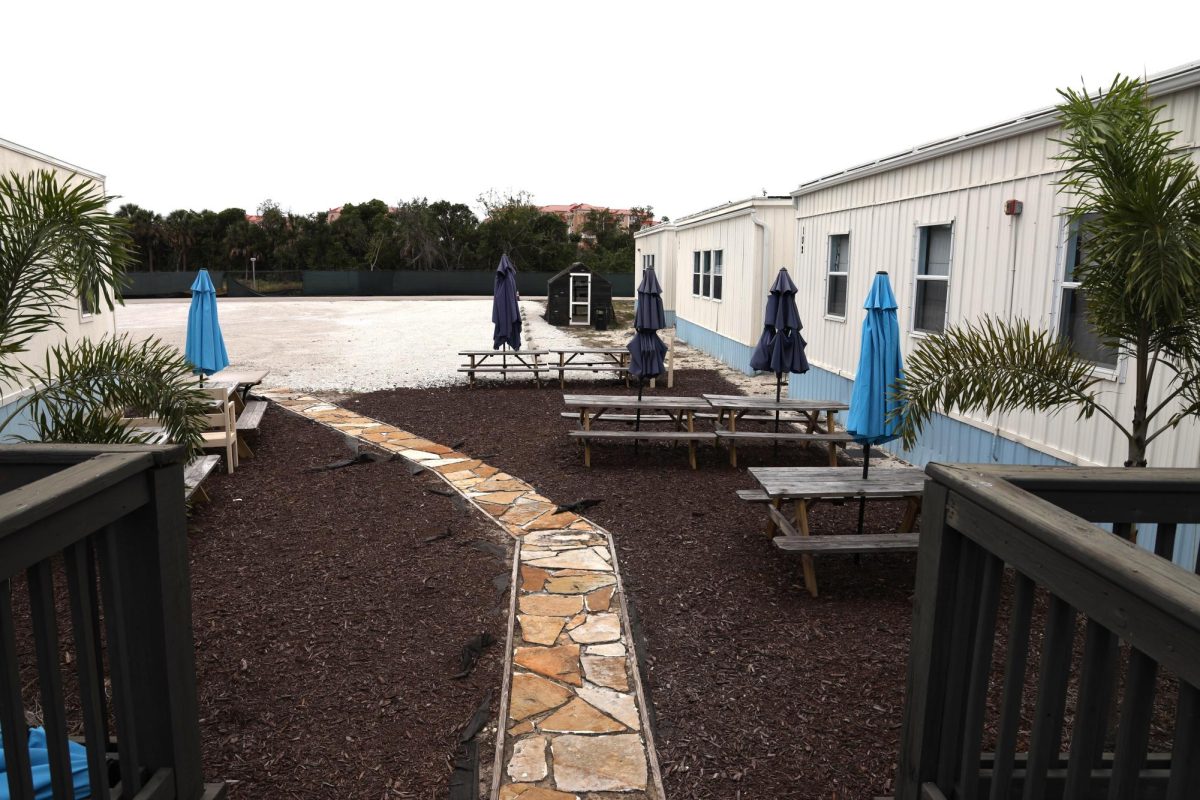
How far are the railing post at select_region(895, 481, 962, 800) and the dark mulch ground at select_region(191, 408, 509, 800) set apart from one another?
1.89m

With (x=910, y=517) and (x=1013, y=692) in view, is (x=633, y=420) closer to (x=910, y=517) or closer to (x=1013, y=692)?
(x=910, y=517)

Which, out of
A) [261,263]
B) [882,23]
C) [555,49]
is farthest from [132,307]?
[882,23]

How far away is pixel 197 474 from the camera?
22.2 ft

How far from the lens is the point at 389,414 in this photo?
11578mm

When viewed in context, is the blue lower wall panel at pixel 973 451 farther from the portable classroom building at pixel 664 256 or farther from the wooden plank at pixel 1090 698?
the portable classroom building at pixel 664 256

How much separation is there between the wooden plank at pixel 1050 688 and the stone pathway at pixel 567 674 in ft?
5.79

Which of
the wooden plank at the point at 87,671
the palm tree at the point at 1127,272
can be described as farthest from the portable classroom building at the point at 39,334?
the palm tree at the point at 1127,272

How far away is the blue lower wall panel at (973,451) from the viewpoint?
5.33 meters

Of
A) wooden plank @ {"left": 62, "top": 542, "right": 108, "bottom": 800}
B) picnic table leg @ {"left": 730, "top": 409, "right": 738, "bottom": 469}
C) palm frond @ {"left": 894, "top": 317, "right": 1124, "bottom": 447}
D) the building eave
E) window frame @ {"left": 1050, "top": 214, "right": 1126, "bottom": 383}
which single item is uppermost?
the building eave

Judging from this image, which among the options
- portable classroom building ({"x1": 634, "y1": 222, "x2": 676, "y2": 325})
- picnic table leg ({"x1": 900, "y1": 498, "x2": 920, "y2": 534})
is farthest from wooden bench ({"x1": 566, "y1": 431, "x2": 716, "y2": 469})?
portable classroom building ({"x1": 634, "y1": 222, "x2": 676, "y2": 325})

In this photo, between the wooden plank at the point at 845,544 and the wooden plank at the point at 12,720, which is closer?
the wooden plank at the point at 12,720

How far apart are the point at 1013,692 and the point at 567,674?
2.63m

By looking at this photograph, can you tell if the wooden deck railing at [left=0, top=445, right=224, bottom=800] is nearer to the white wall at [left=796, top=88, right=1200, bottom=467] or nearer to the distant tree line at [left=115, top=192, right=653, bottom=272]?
the white wall at [left=796, top=88, right=1200, bottom=467]

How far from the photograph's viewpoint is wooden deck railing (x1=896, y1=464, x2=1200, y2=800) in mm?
1407
